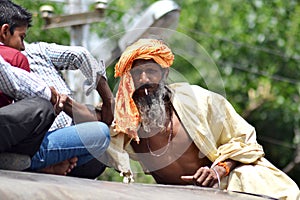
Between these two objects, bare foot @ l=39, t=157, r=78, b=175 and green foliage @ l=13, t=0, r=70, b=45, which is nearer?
bare foot @ l=39, t=157, r=78, b=175

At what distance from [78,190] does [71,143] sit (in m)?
0.88

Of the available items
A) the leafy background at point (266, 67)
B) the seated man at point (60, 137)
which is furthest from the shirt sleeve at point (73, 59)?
the leafy background at point (266, 67)

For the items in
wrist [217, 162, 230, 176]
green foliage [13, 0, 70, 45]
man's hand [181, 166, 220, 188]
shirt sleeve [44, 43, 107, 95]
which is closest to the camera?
shirt sleeve [44, 43, 107, 95]

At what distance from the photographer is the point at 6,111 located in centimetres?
363

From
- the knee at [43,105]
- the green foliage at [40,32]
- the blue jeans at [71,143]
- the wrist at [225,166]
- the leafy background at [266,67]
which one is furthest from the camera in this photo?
the leafy background at [266,67]

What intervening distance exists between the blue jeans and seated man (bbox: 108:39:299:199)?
43 centimetres

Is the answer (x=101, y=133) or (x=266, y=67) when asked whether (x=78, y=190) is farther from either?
(x=266, y=67)

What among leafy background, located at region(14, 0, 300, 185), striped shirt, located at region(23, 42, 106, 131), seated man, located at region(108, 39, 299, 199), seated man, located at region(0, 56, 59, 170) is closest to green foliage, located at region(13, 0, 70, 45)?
leafy background, located at region(14, 0, 300, 185)

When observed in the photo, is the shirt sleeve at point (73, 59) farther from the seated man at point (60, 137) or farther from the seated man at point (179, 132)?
the seated man at point (179, 132)

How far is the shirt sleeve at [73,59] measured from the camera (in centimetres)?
432

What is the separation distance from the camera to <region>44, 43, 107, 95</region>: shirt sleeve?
4.32m

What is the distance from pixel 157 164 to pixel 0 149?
4.35 feet

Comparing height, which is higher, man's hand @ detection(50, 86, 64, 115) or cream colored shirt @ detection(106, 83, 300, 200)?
man's hand @ detection(50, 86, 64, 115)

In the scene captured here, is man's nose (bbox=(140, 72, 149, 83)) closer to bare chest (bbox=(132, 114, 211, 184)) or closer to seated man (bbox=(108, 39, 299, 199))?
seated man (bbox=(108, 39, 299, 199))
